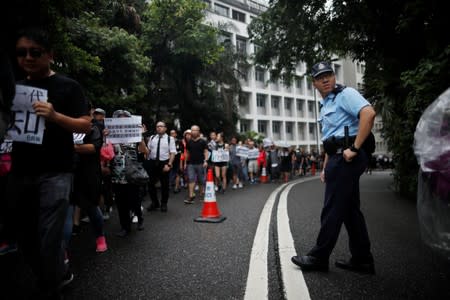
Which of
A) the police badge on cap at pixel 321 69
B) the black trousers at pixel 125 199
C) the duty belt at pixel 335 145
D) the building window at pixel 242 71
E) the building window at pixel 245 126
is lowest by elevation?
the black trousers at pixel 125 199

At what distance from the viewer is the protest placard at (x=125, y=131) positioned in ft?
16.3

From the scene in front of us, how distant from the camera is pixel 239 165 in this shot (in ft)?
47.1

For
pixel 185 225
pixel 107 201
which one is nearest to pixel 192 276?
pixel 185 225

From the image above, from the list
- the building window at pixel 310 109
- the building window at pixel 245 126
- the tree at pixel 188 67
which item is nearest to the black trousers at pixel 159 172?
the tree at pixel 188 67

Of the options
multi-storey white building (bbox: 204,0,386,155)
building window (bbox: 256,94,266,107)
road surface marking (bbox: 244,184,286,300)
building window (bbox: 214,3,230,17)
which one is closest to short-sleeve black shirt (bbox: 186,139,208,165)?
road surface marking (bbox: 244,184,286,300)

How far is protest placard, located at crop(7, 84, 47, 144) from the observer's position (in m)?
2.16

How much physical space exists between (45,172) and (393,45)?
305 inches

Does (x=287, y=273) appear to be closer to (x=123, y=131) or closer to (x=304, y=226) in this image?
(x=304, y=226)

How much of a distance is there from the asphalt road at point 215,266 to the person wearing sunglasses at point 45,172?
52 cm

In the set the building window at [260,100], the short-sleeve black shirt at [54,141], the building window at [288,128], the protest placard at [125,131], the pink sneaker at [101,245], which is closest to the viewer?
the short-sleeve black shirt at [54,141]

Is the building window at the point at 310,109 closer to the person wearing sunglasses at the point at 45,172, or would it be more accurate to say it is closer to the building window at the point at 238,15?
the building window at the point at 238,15

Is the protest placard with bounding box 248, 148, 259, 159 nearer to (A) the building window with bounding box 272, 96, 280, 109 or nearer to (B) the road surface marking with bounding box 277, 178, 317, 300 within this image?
(B) the road surface marking with bounding box 277, 178, 317, 300

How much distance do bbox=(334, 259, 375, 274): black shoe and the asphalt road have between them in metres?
0.07

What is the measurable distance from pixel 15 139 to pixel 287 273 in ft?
7.51
